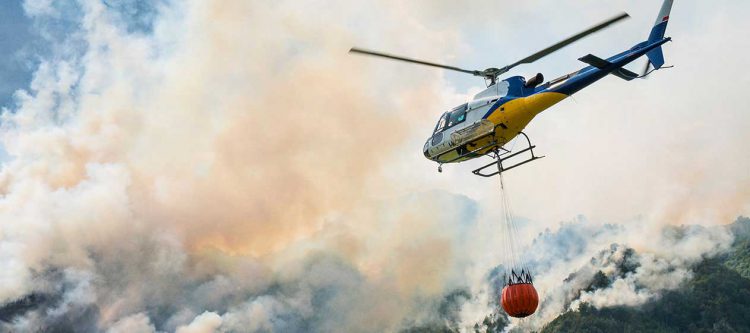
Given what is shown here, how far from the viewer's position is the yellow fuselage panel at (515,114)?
94.5 feet

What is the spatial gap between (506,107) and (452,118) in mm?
3629

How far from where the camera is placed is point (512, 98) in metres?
29.4

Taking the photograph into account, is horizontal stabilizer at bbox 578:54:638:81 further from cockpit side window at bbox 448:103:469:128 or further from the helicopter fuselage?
cockpit side window at bbox 448:103:469:128

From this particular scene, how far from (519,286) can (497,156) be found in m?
6.49

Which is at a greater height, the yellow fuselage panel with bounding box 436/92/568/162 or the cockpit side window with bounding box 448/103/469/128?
the cockpit side window with bounding box 448/103/469/128

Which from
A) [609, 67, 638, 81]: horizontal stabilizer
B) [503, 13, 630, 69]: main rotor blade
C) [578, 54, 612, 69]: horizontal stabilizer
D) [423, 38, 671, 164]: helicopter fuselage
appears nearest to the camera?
[503, 13, 630, 69]: main rotor blade

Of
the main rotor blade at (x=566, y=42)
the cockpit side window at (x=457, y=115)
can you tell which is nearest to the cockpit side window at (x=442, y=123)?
the cockpit side window at (x=457, y=115)

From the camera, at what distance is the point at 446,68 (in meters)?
29.7

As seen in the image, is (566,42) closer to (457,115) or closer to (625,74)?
(625,74)

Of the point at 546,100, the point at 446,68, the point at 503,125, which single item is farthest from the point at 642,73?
the point at 446,68

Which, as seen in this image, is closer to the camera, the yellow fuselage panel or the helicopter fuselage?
the helicopter fuselage

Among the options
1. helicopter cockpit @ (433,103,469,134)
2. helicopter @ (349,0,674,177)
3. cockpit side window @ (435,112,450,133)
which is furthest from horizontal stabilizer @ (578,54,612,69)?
cockpit side window @ (435,112,450,133)

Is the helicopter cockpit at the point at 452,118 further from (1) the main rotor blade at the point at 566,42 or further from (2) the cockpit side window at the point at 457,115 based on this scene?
(1) the main rotor blade at the point at 566,42

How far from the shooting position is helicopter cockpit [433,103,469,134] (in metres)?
31.5
